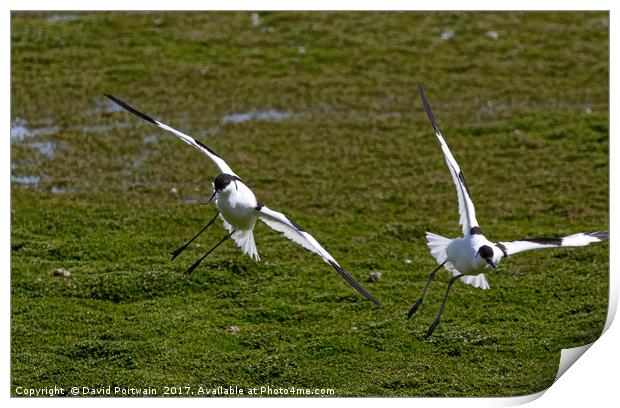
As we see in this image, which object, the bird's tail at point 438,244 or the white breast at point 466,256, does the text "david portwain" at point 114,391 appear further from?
the white breast at point 466,256

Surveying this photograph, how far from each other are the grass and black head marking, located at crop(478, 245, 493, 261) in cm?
154

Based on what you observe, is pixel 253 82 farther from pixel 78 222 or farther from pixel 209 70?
pixel 78 222

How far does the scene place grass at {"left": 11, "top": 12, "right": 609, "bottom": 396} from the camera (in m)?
9.55

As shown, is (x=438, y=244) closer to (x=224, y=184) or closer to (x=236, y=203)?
(x=236, y=203)

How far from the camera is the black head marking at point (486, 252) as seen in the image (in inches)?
323

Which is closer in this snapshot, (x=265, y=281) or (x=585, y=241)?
(x=585, y=241)

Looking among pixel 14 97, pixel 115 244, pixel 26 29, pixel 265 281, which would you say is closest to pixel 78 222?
pixel 115 244

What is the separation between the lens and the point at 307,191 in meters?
13.2

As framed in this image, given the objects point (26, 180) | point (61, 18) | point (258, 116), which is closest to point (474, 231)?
point (26, 180)

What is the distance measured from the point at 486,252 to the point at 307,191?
5200 millimetres

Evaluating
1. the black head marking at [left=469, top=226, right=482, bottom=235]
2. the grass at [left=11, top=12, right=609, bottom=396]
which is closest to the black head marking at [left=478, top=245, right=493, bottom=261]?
the black head marking at [left=469, top=226, right=482, bottom=235]

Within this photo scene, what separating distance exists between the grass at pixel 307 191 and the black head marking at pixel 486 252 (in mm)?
1536

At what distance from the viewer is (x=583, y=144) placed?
14.7 metres

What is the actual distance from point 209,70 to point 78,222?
591 cm
